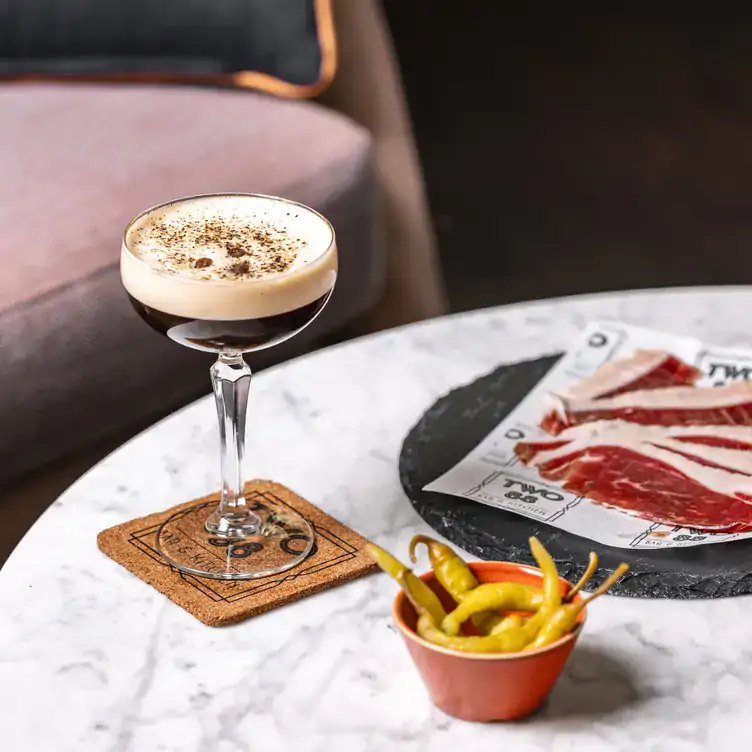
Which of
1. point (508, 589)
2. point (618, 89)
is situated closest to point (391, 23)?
point (618, 89)

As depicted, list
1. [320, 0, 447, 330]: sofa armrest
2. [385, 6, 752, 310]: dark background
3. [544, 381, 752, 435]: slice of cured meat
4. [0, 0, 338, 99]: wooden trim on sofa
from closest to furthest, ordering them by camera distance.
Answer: [544, 381, 752, 435]: slice of cured meat < [0, 0, 338, 99]: wooden trim on sofa < [320, 0, 447, 330]: sofa armrest < [385, 6, 752, 310]: dark background

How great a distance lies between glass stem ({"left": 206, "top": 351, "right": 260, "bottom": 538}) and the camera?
82 centimetres

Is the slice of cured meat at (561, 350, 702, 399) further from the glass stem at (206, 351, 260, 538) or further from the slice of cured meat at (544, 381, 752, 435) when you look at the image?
the glass stem at (206, 351, 260, 538)

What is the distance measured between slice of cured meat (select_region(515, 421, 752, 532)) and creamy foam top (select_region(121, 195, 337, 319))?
24cm

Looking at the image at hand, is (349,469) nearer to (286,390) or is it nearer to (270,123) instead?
(286,390)

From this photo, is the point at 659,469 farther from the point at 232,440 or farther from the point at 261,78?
the point at 261,78

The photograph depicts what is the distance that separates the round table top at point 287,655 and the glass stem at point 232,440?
0.06m

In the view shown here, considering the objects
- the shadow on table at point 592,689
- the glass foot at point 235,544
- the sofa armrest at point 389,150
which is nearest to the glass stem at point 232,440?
the glass foot at point 235,544

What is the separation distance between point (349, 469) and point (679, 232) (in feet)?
6.56

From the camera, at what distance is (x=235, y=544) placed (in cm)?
84

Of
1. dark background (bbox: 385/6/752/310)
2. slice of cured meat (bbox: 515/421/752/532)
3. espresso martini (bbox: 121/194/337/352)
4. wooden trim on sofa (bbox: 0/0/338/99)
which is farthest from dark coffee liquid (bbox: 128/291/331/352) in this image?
dark background (bbox: 385/6/752/310)

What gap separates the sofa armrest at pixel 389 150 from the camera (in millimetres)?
1758

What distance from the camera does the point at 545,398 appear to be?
102cm

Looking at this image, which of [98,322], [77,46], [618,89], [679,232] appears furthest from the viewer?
[618,89]
